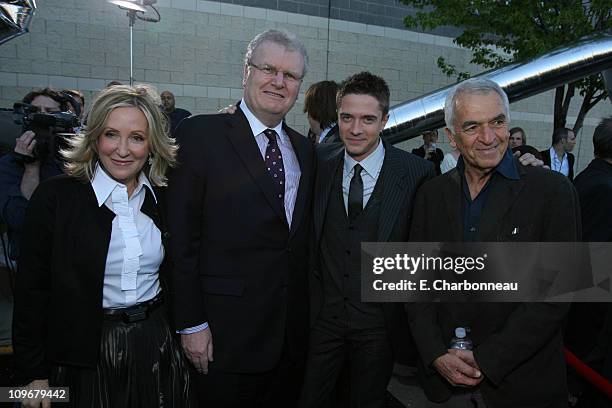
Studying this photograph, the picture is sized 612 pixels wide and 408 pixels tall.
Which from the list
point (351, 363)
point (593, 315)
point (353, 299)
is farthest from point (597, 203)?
point (351, 363)

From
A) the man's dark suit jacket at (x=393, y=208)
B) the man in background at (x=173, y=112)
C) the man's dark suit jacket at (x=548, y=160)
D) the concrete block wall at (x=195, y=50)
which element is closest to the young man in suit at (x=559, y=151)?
the man's dark suit jacket at (x=548, y=160)

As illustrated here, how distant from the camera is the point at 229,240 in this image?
206cm

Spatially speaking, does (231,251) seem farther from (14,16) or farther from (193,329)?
(14,16)

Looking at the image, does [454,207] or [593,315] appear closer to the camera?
[454,207]

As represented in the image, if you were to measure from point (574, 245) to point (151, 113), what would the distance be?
5.91 ft

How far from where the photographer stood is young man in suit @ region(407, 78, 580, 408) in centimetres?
182

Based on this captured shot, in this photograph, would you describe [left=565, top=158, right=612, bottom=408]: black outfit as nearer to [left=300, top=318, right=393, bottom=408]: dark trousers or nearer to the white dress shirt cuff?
[left=300, top=318, right=393, bottom=408]: dark trousers

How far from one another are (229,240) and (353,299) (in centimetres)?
73

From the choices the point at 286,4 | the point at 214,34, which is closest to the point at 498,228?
the point at 214,34

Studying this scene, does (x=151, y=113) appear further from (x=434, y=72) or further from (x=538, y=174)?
(x=434, y=72)

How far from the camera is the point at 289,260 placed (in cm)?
217

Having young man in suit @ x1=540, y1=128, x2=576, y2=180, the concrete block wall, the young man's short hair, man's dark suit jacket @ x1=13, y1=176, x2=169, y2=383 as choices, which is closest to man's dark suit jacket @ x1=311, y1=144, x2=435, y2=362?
the young man's short hair

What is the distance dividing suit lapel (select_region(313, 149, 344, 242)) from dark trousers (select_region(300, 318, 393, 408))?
20.0 inches

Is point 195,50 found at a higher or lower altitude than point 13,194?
higher
